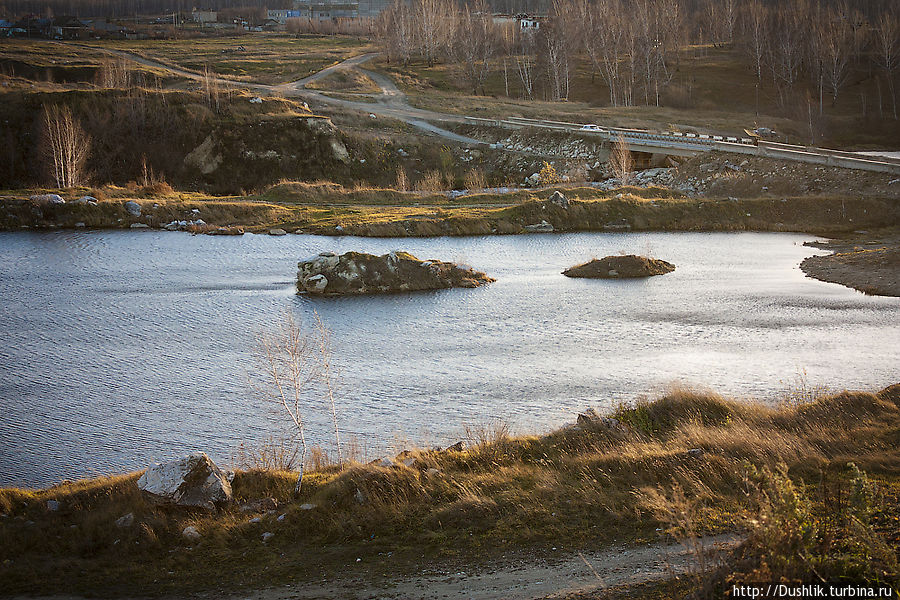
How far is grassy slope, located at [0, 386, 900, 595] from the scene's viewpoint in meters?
12.2

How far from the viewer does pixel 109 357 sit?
2755cm

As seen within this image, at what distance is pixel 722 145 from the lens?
227 feet

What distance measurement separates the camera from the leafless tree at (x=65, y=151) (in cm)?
6262

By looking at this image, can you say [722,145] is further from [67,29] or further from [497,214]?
[67,29]

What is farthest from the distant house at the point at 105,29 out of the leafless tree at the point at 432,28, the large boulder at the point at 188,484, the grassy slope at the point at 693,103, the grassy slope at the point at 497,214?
the large boulder at the point at 188,484

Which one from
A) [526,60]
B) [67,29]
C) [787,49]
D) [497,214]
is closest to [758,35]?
[787,49]

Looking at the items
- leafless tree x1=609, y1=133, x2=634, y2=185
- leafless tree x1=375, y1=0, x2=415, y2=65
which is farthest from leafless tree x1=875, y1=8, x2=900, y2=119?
leafless tree x1=375, y1=0, x2=415, y2=65

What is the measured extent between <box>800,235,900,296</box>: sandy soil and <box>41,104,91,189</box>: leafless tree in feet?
182

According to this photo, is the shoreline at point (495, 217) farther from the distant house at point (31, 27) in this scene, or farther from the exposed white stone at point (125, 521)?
the distant house at point (31, 27)

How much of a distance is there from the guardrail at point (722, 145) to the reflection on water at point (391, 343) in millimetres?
19097

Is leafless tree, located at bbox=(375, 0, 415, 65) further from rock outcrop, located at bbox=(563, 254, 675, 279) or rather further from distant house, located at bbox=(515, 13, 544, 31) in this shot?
rock outcrop, located at bbox=(563, 254, 675, 279)

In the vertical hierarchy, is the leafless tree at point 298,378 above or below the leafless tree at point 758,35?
below

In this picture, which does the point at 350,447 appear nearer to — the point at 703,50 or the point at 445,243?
the point at 445,243

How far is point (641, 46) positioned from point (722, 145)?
48.4 meters
